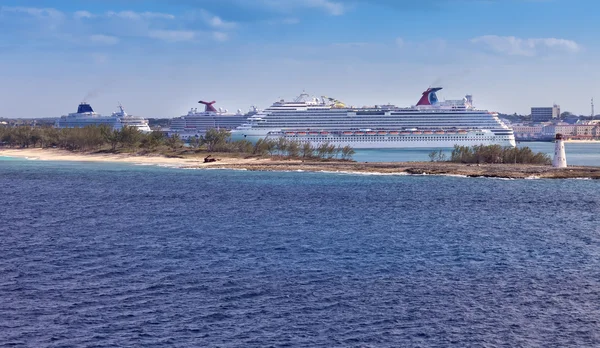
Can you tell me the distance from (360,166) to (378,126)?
61775mm

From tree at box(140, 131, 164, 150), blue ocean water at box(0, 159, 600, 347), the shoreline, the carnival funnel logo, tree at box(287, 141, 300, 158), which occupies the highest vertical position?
the carnival funnel logo

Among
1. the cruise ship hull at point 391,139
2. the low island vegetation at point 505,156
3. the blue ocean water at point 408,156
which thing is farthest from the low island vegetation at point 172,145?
the cruise ship hull at point 391,139

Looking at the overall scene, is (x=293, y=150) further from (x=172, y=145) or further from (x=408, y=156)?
(x=408, y=156)

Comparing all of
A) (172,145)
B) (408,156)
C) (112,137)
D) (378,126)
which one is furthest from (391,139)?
(112,137)

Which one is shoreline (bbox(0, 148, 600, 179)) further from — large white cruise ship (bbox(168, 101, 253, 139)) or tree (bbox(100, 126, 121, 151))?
large white cruise ship (bbox(168, 101, 253, 139))

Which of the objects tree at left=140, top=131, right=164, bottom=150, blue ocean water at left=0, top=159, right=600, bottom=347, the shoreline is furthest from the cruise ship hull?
blue ocean water at left=0, top=159, right=600, bottom=347

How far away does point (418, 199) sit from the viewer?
52406 mm

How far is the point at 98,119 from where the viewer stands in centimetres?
18412

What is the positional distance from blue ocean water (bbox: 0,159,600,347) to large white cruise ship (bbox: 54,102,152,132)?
12929 centimetres

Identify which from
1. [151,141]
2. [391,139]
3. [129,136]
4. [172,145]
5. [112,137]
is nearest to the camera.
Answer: [129,136]

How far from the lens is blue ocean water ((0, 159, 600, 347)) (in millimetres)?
20219

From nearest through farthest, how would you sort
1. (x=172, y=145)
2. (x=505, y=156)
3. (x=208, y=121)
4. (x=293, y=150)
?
(x=505, y=156) → (x=293, y=150) → (x=172, y=145) → (x=208, y=121)

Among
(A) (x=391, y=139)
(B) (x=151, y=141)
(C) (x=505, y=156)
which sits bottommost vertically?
(C) (x=505, y=156)

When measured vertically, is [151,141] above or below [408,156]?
above
